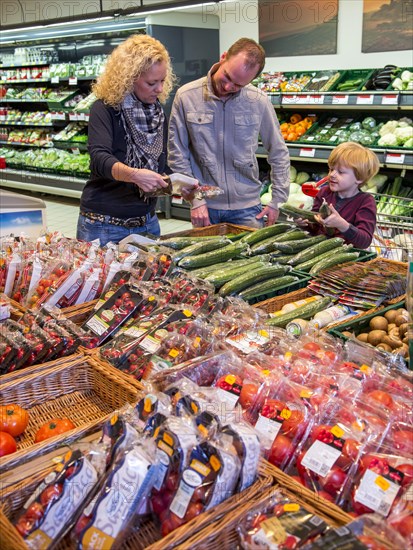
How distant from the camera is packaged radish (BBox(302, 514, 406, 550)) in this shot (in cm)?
104

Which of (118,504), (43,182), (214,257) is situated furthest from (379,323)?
(43,182)

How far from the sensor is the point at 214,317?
204cm

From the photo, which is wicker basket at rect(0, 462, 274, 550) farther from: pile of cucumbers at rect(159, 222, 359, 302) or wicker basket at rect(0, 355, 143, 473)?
pile of cucumbers at rect(159, 222, 359, 302)

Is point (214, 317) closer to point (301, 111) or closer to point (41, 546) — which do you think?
point (41, 546)

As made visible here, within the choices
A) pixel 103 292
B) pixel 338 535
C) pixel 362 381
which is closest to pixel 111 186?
pixel 103 292

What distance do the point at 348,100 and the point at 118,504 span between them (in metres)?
5.15

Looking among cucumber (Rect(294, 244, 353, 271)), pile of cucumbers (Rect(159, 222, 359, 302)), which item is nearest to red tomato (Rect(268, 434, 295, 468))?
pile of cucumbers (Rect(159, 222, 359, 302))

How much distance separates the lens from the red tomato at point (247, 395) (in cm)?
149

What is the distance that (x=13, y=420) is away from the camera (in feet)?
5.39

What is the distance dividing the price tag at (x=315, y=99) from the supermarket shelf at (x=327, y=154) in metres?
0.43

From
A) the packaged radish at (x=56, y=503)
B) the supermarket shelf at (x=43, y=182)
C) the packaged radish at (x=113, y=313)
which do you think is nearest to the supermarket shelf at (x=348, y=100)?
the supermarket shelf at (x=43, y=182)

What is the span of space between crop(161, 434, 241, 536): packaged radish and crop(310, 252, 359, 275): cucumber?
1643mm

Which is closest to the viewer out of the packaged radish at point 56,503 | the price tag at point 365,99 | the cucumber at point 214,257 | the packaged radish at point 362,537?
the packaged radish at point 362,537

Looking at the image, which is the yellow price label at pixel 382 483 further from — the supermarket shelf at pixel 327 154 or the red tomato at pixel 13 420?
the supermarket shelf at pixel 327 154
